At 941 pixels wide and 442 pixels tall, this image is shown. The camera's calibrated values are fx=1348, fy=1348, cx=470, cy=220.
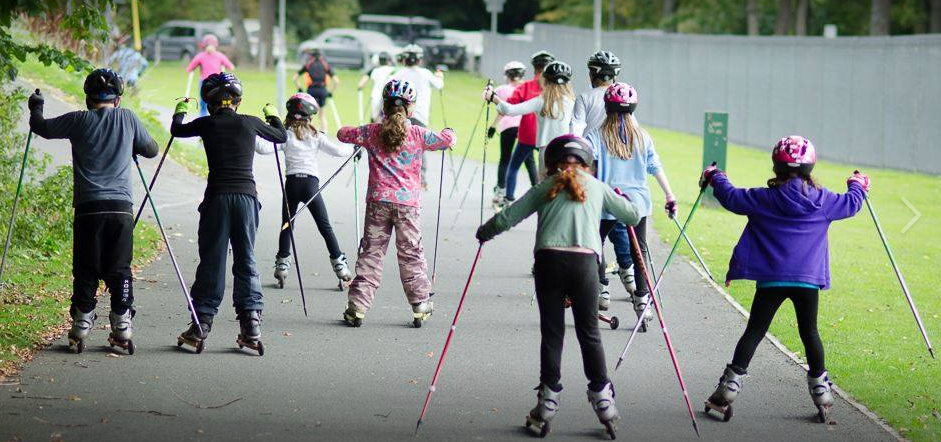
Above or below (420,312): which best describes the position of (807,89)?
below

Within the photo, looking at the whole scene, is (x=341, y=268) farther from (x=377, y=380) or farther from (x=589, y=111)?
(x=377, y=380)

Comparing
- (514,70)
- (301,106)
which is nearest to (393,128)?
(301,106)

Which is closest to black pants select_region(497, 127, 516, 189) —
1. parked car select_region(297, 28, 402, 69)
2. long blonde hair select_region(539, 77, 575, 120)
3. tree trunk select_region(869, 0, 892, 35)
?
long blonde hair select_region(539, 77, 575, 120)

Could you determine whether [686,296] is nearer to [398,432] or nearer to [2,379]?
[398,432]

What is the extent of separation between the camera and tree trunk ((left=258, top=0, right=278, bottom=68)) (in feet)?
175

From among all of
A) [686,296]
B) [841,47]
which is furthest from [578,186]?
[841,47]

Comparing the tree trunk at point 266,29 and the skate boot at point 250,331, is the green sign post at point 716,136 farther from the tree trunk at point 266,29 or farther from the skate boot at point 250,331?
the tree trunk at point 266,29

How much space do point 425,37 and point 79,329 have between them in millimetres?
55606

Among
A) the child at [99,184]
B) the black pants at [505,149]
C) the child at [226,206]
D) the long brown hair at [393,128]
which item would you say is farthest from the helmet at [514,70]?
the child at [99,184]

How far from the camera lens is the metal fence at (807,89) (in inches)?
1037

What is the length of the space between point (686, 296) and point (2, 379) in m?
5.99

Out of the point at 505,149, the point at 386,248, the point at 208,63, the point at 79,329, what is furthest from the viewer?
the point at 208,63

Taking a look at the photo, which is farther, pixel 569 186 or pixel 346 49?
pixel 346 49

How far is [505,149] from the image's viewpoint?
16.1 metres
